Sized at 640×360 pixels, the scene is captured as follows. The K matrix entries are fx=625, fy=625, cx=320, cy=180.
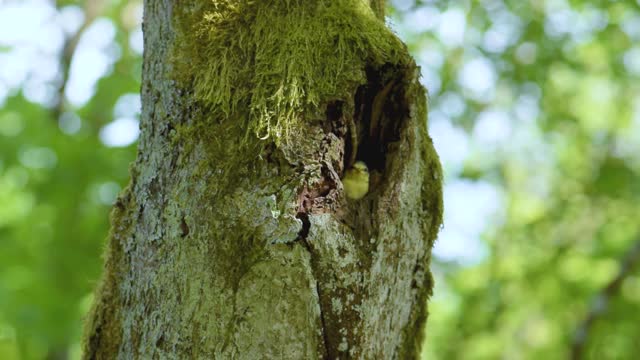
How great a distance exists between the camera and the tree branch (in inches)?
261

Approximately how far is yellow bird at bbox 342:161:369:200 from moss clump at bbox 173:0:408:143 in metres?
0.23

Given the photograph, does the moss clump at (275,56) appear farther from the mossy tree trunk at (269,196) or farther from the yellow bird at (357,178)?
the yellow bird at (357,178)

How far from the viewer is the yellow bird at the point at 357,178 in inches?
75.1

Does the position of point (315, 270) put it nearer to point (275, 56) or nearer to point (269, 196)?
point (269, 196)

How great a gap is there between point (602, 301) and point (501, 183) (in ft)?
19.4

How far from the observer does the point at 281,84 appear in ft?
5.89

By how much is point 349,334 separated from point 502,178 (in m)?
11.5

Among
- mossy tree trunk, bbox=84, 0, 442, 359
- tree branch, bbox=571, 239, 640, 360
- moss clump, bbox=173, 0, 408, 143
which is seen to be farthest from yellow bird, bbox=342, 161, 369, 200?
tree branch, bbox=571, 239, 640, 360

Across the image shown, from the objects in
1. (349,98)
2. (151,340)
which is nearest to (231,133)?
(349,98)

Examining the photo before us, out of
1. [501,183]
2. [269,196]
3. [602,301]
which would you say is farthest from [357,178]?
[501,183]

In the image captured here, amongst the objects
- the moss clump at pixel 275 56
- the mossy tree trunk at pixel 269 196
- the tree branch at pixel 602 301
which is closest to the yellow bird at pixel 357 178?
the mossy tree trunk at pixel 269 196

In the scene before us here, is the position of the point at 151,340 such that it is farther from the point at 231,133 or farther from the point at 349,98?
the point at 349,98

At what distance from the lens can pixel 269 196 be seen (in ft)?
5.50

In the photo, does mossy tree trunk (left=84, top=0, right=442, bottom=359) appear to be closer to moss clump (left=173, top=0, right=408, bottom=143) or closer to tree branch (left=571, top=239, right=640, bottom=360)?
moss clump (left=173, top=0, right=408, bottom=143)
